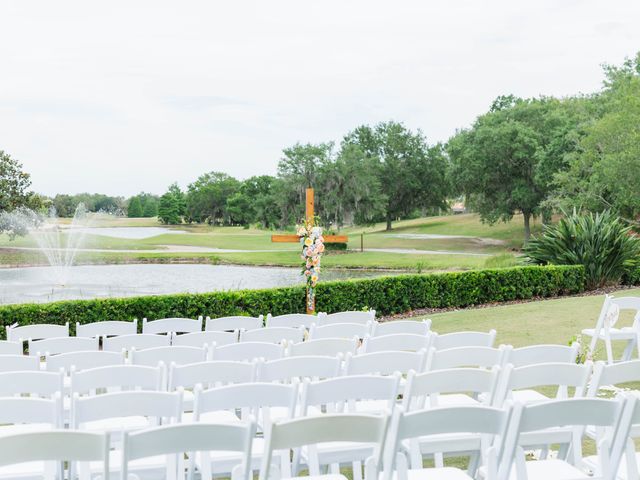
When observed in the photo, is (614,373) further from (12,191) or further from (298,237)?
(12,191)

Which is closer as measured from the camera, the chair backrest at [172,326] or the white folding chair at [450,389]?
the white folding chair at [450,389]

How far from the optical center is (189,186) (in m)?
74.1

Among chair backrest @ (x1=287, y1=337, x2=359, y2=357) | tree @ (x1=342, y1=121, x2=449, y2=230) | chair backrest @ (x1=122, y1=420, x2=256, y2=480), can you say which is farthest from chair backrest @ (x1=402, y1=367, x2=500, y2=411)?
tree @ (x1=342, y1=121, x2=449, y2=230)

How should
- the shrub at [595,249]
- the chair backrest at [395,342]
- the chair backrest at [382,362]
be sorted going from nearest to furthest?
the chair backrest at [382,362] → the chair backrest at [395,342] → the shrub at [595,249]

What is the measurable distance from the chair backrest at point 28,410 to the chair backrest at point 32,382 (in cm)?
50

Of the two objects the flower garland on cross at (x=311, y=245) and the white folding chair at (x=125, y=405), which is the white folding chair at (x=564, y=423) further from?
the flower garland on cross at (x=311, y=245)

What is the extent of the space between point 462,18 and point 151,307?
126ft

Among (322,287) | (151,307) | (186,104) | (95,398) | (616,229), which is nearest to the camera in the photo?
(95,398)

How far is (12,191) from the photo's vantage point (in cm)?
3822

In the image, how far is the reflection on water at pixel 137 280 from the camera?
24.7 metres

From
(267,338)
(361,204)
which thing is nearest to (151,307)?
→ (267,338)

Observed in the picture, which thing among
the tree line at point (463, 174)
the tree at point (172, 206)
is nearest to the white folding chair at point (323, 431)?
the tree line at point (463, 174)

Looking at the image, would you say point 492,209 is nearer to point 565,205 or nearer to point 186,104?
point 565,205

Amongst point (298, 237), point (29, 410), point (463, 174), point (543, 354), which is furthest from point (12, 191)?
point (29, 410)
